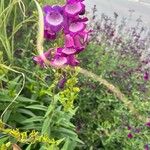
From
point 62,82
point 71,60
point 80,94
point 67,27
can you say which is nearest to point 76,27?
point 67,27

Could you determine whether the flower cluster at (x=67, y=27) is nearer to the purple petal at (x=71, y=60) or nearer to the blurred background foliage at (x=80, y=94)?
the purple petal at (x=71, y=60)

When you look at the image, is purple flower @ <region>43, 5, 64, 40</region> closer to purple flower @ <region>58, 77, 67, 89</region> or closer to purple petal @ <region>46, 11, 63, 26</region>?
purple petal @ <region>46, 11, 63, 26</region>

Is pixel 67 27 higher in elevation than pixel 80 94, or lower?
higher

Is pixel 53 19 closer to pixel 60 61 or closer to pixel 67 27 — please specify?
pixel 67 27

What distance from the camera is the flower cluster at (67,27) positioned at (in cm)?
246

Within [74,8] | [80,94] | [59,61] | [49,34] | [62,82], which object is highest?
[74,8]

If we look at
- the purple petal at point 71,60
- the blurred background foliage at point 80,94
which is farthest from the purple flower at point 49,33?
the blurred background foliage at point 80,94

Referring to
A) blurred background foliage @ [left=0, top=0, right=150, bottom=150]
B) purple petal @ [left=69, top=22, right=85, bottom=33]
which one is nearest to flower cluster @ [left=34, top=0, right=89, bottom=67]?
purple petal @ [left=69, top=22, right=85, bottom=33]

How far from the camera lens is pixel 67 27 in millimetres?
2492

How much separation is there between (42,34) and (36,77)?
3.26 ft

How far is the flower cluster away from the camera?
246 cm

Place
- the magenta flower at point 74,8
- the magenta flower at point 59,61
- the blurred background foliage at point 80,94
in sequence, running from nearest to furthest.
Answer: the magenta flower at point 74,8
the magenta flower at point 59,61
the blurred background foliage at point 80,94

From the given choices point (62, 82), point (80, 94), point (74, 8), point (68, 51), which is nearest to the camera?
point (74, 8)

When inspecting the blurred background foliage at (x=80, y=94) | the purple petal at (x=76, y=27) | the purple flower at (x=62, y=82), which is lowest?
the blurred background foliage at (x=80, y=94)
